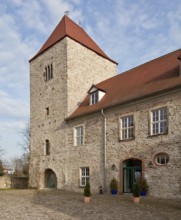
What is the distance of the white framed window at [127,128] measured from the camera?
17.7m

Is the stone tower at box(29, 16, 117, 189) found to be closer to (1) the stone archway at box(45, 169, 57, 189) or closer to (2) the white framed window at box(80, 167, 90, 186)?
(1) the stone archway at box(45, 169, 57, 189)

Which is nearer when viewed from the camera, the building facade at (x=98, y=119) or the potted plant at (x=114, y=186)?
the building facade at (x=98, y=119)

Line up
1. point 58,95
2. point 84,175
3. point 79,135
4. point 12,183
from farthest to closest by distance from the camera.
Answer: point 12,183 < point 58,95 < point 79,135 < point 84,175

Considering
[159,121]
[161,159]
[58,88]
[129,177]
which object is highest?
[58,88]

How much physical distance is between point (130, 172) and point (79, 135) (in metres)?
5.63

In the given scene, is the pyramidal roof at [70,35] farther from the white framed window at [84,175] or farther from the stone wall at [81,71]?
the white framed window at [84,175]

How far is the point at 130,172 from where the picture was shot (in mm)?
17672

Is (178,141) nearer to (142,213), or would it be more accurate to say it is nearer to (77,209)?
(142,213)

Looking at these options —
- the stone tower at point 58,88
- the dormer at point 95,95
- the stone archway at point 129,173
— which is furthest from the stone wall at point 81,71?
the stone archway at point 129,173

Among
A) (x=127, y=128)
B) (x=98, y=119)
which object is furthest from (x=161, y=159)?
(x=98, y=119)

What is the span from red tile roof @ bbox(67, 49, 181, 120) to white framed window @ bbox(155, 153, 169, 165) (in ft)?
11.9

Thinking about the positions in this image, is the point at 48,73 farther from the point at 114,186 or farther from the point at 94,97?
the point at 114,186

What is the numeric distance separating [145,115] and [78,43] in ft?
37.3

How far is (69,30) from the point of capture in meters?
26.0
